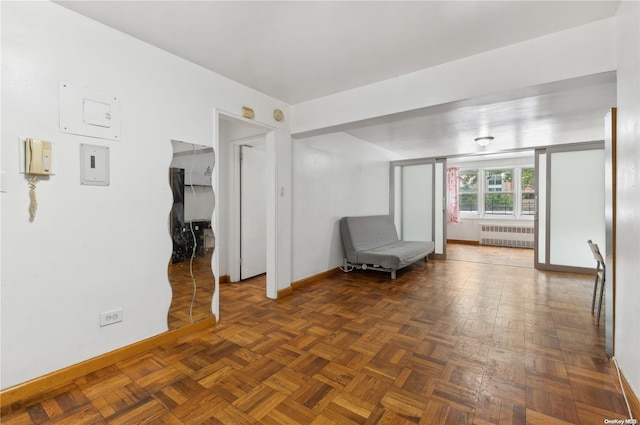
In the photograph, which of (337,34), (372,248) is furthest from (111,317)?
(372,248)

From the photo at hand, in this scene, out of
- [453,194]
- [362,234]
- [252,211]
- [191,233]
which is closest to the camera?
[191,233]

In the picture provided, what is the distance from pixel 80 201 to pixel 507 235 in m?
8.34

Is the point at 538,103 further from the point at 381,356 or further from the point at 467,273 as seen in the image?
the point at 381,356

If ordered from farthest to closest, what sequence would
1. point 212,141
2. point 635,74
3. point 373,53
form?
1. point 212,141
2. point 373,53
3. point 635,74

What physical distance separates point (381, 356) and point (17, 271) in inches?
91.0

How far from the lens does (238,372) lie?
192cm

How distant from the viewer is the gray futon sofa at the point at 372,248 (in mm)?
4258

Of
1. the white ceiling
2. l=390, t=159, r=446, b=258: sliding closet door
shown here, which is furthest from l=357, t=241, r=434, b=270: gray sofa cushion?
Answer: the white ceiling

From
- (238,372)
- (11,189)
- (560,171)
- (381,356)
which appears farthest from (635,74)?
(560,171)

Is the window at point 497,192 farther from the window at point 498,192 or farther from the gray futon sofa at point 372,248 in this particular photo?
the gray futon sofa at point 372,248

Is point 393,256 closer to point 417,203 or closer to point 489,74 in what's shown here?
point 417,203

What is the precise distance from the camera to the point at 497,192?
777cm

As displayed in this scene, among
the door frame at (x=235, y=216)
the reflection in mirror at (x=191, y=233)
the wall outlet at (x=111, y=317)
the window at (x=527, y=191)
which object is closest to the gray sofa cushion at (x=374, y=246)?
the door frame at (x=235, y=216)

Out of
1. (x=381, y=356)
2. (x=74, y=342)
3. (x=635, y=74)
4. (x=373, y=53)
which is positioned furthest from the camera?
(x=373, y=53)
